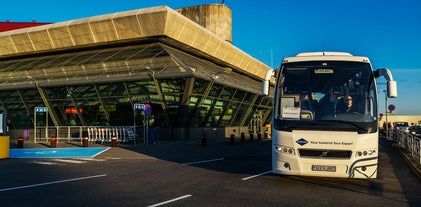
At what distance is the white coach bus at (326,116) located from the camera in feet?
29.7

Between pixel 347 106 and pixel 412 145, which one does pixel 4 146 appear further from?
pixel 412 145

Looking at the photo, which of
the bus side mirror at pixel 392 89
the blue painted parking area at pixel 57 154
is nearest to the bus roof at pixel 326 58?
the bus side mirror at pixel 392 89

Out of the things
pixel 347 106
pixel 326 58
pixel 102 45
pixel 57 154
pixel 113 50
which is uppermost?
pixel 102 45

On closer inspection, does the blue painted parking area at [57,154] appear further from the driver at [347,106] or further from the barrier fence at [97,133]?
the driver at [347,106]

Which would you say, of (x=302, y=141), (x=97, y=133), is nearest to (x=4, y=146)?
(x=97, y=133)

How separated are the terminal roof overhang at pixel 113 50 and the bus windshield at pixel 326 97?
16.4m

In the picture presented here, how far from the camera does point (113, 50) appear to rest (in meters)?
34.7

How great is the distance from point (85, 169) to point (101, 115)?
18.5 meters

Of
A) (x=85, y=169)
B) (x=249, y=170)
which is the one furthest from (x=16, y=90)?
(x=249, y=170)

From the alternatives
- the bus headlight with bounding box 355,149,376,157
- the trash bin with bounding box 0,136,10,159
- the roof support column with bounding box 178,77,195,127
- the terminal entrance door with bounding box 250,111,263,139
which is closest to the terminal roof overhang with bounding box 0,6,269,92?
the roof support column with bounding box 178,77,195,127

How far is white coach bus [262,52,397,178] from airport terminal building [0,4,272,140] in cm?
1661

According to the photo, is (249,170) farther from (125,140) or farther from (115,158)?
(125,140)

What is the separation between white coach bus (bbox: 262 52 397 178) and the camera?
357 inches

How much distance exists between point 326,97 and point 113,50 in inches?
1097
